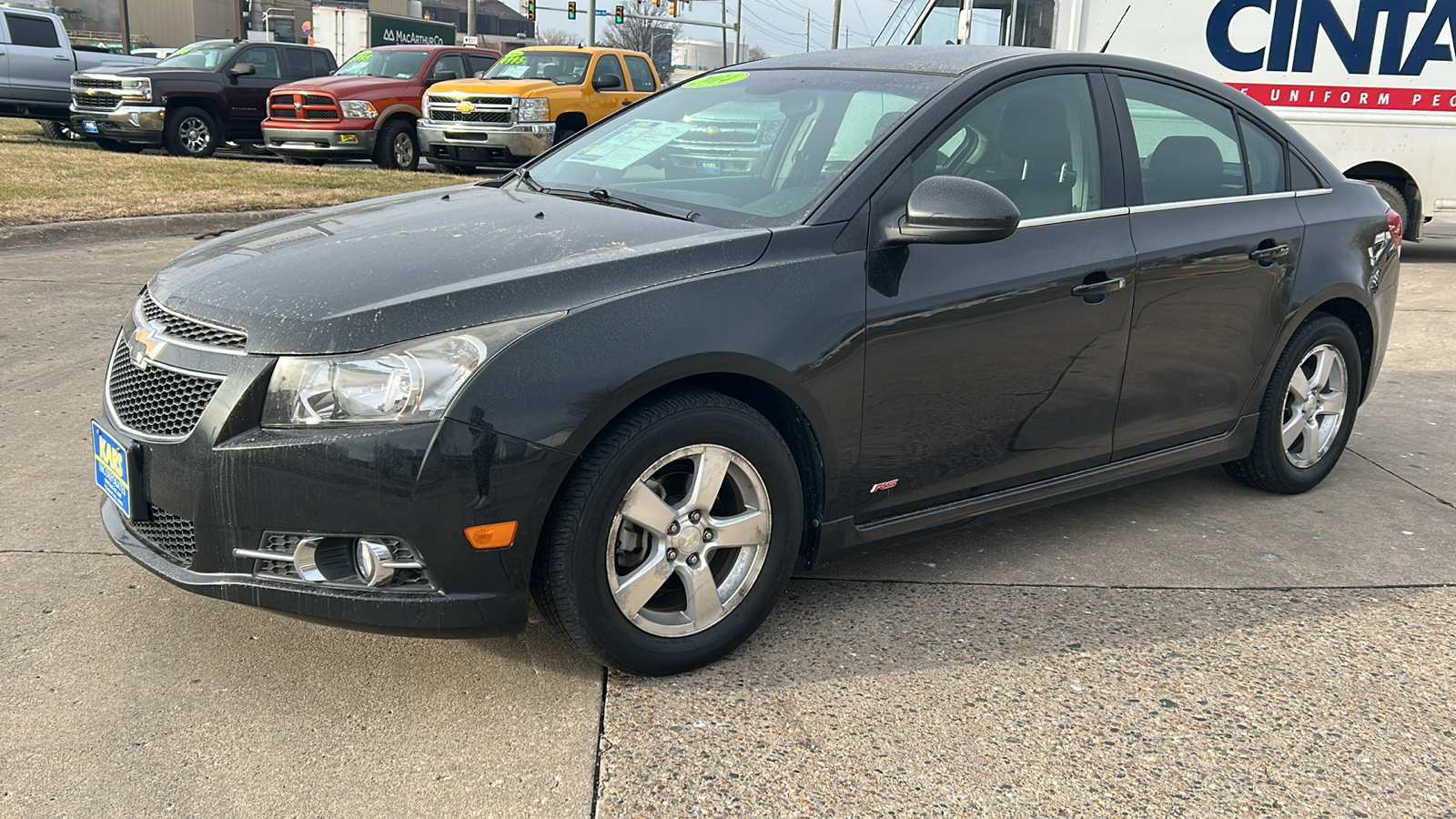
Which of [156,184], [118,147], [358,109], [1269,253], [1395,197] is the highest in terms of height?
[1269,253]

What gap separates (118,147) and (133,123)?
209 cm

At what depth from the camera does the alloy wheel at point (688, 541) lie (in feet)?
9.82

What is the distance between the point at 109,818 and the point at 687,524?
55.1 inches

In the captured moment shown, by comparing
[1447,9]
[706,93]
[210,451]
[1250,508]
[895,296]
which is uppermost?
[1447,9]

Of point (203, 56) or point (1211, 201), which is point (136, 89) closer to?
point (203, 56)

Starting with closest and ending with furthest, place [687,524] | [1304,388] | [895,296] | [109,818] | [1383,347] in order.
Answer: [109,818] → [687,524] → [895,296] → [1304,388] → [1383,347]

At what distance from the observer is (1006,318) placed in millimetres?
3555

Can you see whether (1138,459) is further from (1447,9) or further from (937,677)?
(1447,9)

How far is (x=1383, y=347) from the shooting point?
5.06 metres

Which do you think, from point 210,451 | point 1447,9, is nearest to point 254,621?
point 210,451

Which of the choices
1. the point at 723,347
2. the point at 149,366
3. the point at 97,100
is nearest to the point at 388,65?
the point at 97,100

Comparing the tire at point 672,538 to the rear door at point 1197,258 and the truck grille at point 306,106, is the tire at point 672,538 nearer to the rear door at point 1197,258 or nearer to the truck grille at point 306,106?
the rear door at point 1197,258

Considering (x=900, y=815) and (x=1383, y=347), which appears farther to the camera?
(x=1383, y=347)

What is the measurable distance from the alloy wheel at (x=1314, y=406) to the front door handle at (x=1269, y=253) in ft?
1.54
